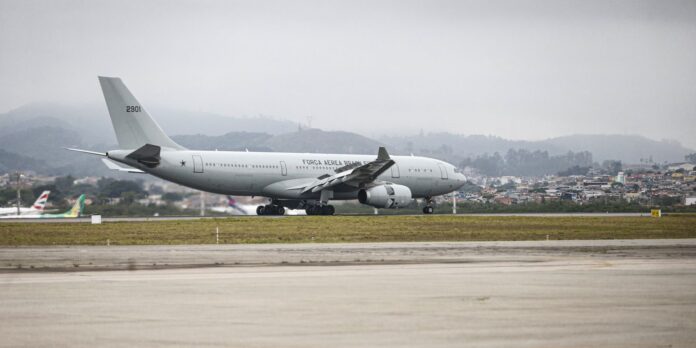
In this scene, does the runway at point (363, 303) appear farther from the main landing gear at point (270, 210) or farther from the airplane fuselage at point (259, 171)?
the main landing gear at point (270, 210)

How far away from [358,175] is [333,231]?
18958 millimetres

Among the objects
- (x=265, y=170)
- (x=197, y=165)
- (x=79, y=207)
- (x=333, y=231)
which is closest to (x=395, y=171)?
(x=265, y=170)

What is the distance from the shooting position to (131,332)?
12938 mm

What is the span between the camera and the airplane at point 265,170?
2261 inches

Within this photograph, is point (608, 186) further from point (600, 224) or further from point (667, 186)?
point (600, 224)

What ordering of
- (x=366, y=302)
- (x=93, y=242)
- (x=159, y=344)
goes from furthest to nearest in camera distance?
1. (x=93, y=242)
2. (x=366, y=302)
3. (x=159, y=344)

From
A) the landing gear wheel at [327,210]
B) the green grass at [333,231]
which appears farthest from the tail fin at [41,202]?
the green grass at [333,231]

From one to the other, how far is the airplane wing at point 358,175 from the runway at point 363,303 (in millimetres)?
34072

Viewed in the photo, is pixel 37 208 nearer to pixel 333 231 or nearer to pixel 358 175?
pixel 358 175

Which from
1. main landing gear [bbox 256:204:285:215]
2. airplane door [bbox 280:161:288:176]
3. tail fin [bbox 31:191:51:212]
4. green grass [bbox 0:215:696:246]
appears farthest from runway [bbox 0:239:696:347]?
tail fin [bbox 31:191:51:212]

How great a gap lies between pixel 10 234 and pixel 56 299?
2520cm

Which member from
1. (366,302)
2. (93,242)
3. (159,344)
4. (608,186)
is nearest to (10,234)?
(93,242)

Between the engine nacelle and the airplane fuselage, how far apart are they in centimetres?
183

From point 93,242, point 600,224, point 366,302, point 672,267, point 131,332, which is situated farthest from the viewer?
point 600,224
